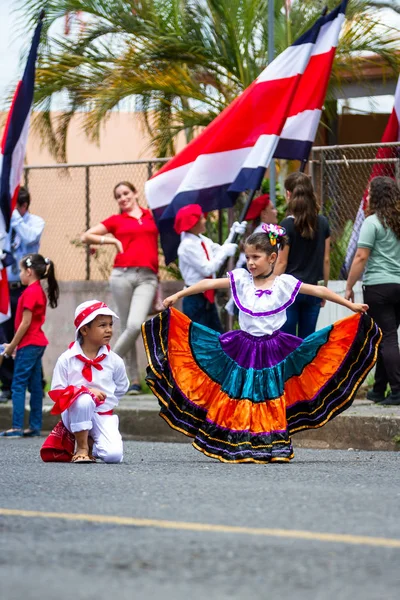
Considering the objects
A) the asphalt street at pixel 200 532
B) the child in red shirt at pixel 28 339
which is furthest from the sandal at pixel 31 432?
the asphalt street at pixel 200 532

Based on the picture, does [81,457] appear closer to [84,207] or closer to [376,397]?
[376,397]

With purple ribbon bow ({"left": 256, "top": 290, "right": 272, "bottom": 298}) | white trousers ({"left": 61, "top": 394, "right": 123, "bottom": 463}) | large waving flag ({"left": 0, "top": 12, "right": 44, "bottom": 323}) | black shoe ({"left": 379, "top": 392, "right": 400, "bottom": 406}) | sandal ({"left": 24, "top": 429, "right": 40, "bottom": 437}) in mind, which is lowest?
sandal ({"left": 24, "top": 429, "right": 40, "bottom": 437})

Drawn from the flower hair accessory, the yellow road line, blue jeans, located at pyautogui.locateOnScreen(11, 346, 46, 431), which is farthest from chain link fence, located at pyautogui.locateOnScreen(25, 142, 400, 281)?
the yellow road line

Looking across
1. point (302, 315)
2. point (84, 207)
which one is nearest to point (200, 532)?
point (302, 315)

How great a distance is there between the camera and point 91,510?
5910mm

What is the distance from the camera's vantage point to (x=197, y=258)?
Answer: 37.8 feet

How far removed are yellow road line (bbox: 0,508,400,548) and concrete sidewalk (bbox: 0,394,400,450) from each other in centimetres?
415

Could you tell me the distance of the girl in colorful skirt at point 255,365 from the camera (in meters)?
8.32

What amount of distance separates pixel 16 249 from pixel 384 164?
3.63 m

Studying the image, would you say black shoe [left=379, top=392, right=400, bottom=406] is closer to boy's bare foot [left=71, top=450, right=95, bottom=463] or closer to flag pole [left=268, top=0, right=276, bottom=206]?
flag pole [left=268, top=0, right=276, bottom=206]

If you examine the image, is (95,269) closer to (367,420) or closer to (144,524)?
(367,420)

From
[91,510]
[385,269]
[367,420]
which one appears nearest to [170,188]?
[385,269]

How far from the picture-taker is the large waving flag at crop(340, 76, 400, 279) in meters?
11.8

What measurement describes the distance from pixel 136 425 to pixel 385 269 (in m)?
2.50
